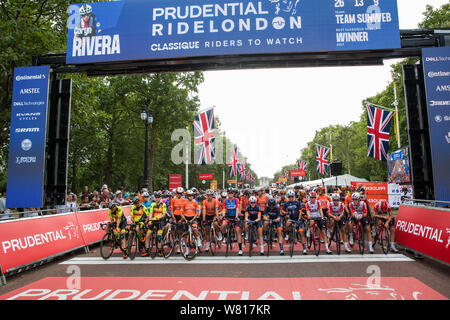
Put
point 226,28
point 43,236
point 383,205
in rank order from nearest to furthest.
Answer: point 43,236, point 383,205, point 226,28

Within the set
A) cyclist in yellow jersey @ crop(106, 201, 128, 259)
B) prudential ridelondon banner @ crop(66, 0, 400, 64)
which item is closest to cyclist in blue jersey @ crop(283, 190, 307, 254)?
prudential ridelondon banner @ crop(66, 0, 400, 64)

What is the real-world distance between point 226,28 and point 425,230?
27.8ft

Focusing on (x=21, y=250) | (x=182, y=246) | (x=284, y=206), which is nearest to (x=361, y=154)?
(x=284, y=206)

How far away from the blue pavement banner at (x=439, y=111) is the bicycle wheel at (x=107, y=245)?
32.9ft

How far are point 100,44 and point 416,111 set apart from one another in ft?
36.7

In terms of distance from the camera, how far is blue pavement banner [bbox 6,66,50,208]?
10344mm

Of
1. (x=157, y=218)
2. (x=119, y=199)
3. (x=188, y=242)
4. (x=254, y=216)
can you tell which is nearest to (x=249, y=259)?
(x=254, y=216)

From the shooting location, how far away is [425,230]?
7.86 meters

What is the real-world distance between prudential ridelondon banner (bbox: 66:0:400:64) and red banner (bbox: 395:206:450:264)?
542cm

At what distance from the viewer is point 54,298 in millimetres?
5395

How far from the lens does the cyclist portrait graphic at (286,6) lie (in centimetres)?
993

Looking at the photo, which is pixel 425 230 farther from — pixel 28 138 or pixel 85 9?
pixel 85 9

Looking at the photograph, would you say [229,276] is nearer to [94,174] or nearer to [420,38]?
[420,38]

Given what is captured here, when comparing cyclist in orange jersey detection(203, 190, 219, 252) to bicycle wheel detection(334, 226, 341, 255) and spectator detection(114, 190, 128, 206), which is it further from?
spectator detection(114, 190, 128, 206)
